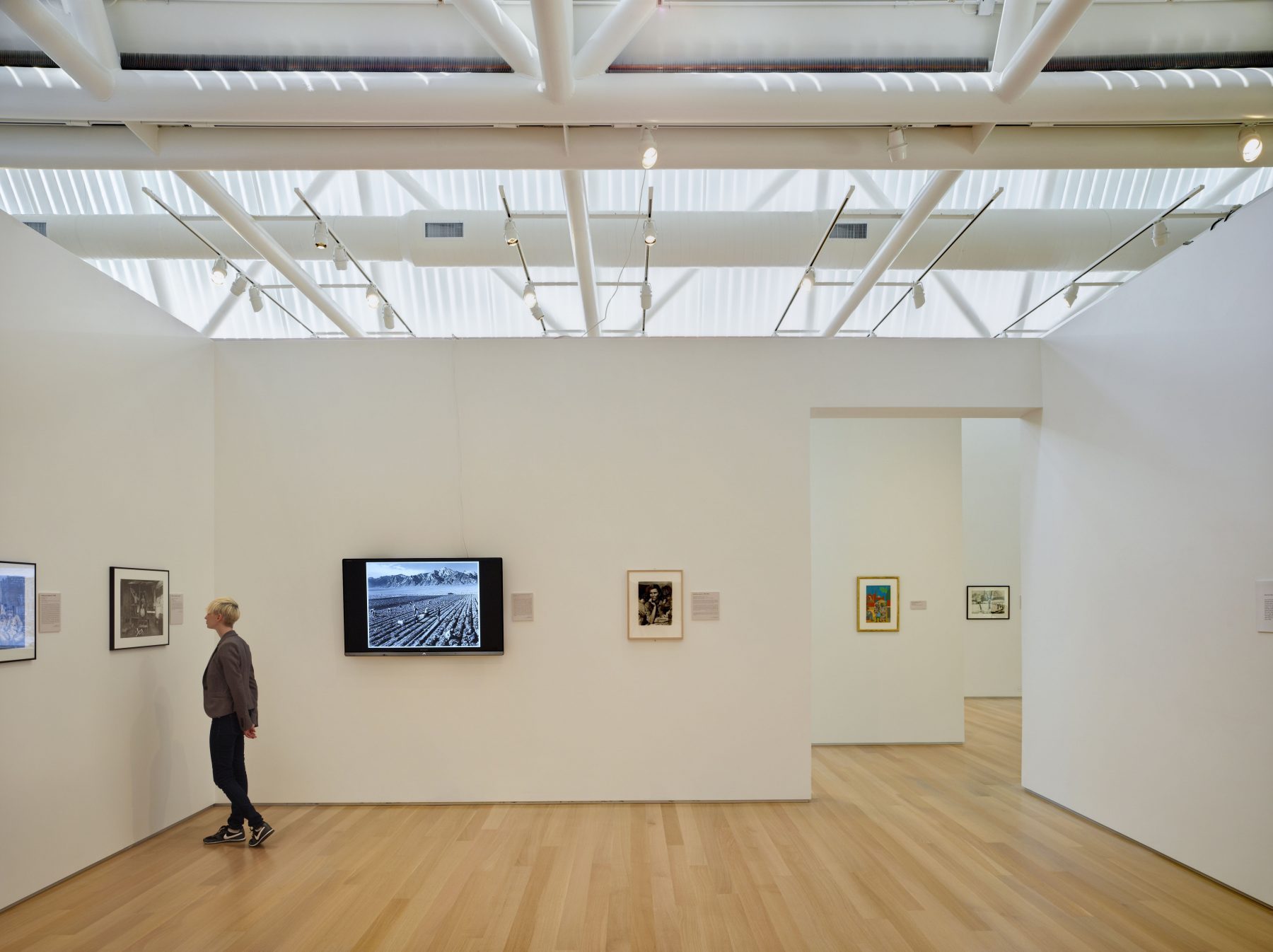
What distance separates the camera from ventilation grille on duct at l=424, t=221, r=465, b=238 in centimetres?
814

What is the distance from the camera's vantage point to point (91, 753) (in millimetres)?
5969

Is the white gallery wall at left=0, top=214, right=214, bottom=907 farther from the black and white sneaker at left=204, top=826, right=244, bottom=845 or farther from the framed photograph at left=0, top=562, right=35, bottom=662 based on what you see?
the black and white sneaker at left=204, top=826, right=244, bottom=845

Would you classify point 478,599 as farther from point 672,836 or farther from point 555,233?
point 555,233

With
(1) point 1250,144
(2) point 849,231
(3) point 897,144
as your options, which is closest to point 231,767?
(3) point 897,144

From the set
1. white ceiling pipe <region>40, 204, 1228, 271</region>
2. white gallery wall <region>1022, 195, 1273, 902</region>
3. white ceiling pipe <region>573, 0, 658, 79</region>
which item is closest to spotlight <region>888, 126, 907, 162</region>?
white ceiling pipe <region>573, 0, 658, 79</region>

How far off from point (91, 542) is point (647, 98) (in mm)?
4567

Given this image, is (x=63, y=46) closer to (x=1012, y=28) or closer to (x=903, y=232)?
(x=1012, y=28)

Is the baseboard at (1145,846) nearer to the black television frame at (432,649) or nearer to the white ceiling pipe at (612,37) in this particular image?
the black television frame at (432,649)

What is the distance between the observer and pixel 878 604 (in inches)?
403

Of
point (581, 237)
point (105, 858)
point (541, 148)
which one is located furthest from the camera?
point (581, 237)

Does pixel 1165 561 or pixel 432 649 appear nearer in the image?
pixel 1165 561

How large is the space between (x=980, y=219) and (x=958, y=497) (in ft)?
11.0

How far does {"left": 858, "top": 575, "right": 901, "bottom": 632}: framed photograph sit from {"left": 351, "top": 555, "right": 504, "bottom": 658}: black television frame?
4.40 m

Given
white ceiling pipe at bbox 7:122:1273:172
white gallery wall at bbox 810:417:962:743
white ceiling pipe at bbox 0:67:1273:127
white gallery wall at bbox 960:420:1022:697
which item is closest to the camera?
white ceiling pipe at bbox 0:67:1273:127
